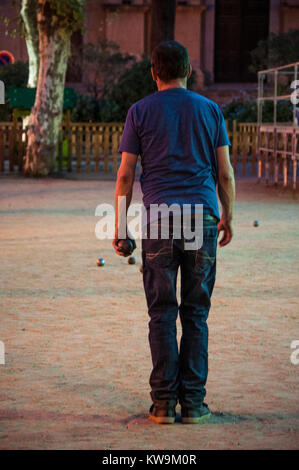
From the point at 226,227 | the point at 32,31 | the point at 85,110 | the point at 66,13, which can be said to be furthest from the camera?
the point at 85,110

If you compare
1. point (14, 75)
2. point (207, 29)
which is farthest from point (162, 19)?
point (207, 29)

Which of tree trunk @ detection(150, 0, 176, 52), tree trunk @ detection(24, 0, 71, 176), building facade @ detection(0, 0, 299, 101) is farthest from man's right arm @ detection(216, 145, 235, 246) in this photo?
building facade @ detection(0, 0, 299, 101)

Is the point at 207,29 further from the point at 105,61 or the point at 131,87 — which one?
the point at 131,87

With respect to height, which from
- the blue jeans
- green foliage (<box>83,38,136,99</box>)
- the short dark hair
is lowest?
the blue jeans

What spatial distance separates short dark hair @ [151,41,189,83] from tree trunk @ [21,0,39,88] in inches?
896

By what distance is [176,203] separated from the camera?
183 inches

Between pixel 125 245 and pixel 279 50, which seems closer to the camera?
pixel 125 245

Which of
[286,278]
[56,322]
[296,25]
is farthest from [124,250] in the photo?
[296,25]

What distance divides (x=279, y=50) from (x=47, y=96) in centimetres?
1723

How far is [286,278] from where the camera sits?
9.02 m

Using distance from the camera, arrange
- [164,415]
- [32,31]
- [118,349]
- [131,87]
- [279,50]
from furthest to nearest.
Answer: [279,50] → [131,87] → [32,31] → [118,349] → [164,415]

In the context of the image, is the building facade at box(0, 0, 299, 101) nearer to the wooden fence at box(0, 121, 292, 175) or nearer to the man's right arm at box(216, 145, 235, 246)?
the wooden fence at box(0, 121, 292, 175)

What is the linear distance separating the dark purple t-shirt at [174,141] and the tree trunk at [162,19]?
A: 817 inches

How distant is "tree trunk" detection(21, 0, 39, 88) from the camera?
2677 cm
